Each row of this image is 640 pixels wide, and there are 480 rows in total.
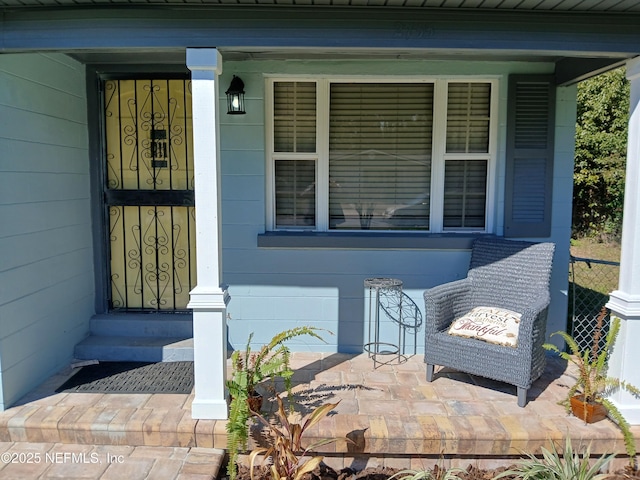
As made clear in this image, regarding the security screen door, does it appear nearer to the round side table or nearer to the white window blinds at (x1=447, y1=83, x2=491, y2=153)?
the round side table

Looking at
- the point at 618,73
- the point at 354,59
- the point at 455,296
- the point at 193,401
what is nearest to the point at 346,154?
the point at 354,59

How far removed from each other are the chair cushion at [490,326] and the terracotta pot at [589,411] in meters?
0.46

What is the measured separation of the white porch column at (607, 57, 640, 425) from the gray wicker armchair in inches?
17.6

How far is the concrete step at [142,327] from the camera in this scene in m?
3.89

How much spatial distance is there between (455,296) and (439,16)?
1.85 meters

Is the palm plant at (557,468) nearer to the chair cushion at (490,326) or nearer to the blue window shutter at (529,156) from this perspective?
the chair cushion at (490,326)

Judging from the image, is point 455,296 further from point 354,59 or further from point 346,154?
point 354,59

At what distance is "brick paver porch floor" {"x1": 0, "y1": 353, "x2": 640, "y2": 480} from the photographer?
2.56m

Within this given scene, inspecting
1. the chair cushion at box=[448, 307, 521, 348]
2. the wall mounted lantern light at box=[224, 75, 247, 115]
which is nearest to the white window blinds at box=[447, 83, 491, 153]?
the chair cushion at box=[448, 307, 521, 348]

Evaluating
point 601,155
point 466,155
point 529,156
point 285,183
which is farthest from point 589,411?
point 601,155

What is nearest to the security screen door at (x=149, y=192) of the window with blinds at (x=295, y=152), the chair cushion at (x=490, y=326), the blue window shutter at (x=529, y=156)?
the window with blinds at (x=295, y=152)

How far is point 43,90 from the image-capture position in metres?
3.27

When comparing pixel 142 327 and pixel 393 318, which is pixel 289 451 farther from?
pixel 142 327

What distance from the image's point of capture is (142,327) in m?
3.89
